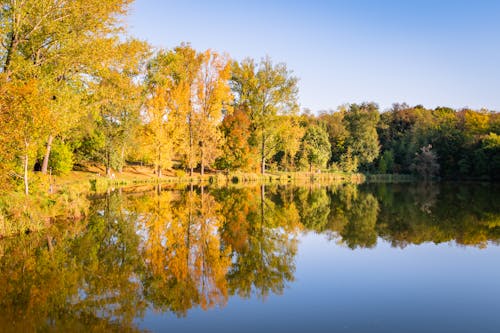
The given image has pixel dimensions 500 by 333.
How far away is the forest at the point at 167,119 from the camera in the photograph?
18344 mm

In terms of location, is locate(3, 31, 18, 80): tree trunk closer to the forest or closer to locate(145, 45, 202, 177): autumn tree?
the forest

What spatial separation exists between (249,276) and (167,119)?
35691mm

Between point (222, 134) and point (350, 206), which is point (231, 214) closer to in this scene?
point (350, 206)

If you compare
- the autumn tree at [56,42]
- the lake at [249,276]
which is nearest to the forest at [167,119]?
the autumn tree at [56,42]

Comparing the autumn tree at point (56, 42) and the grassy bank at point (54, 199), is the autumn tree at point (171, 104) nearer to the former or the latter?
the grassy bank at point (54, 199)

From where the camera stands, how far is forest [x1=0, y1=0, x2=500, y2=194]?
18344 millimetres

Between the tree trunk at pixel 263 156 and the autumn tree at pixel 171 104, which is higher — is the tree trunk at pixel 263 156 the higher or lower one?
the lower one

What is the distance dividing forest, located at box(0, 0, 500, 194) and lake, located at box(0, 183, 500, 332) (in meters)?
5.38

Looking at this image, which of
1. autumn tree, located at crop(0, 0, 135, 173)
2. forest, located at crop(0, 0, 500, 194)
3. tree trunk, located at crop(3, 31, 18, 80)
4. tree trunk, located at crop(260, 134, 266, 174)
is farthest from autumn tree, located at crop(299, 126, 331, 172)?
tree trunk, located at crop(3, 31, 18, 80)

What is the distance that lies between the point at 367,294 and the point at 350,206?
1672cm

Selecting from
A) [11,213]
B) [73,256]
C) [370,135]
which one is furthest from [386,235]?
[370,135]

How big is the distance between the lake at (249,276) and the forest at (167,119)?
17.6ft

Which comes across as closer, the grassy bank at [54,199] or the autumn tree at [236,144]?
the grassy bank at [54,199]

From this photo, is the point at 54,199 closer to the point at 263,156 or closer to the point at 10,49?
the point at 10,49
